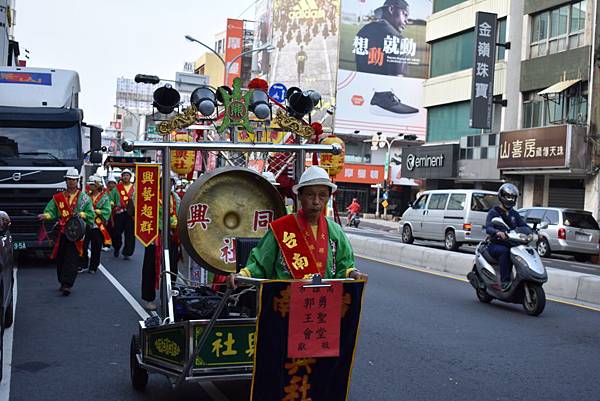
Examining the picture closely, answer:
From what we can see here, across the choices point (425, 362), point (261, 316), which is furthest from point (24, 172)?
point (261, 316)

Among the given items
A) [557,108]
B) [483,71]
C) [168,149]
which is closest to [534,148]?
[557,108]

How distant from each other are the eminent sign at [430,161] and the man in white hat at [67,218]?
29.0 m

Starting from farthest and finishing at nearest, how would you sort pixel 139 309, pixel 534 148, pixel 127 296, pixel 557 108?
pixel 534 148 → pixel 557 108 → pixel 127 296 → pixel 139 309

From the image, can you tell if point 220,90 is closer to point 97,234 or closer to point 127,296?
point 127,296

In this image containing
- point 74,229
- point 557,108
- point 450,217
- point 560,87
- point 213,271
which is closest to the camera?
point 213,271

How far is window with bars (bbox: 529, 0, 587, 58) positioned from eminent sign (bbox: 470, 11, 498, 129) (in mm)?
2047

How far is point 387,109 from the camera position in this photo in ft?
221

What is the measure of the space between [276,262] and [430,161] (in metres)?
36.4

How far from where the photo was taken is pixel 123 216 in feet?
56.1

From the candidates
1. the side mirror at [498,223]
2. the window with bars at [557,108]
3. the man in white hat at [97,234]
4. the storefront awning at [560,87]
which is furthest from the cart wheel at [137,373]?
the window with bars at [557,108]

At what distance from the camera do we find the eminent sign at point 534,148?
28250 millimetres

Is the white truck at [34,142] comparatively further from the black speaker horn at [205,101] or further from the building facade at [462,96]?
the building facade at [462,96]

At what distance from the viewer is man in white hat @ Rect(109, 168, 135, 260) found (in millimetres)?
16750

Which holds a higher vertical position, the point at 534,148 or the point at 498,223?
the point at 534,148
